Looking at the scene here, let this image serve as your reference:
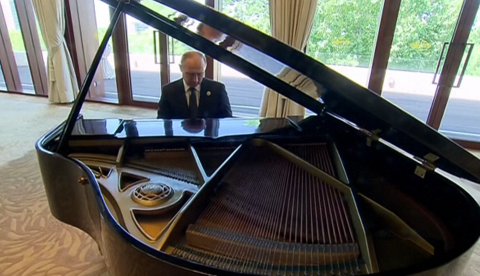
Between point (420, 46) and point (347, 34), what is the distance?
0.90 m

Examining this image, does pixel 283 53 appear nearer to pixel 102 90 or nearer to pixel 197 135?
pixel 197 135

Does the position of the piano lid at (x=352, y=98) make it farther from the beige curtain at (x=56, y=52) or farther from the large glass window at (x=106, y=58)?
the beige curtain at (x=56, y=52)

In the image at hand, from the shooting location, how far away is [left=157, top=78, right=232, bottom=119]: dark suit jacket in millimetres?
2635

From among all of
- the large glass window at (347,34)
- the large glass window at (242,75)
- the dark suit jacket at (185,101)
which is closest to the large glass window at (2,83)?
the large glass window at (242,75)

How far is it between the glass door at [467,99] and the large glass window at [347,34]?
1.05 m

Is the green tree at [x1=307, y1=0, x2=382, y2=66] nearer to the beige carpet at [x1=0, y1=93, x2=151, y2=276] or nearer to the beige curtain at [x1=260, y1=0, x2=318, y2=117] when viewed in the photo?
the beige curtain at [x1=260, y1=0, x2=318, y2=117]

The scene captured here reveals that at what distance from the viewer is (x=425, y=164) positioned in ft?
3.99

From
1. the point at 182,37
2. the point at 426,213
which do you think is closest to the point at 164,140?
the point at 182,37

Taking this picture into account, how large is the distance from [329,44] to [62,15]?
4275 millimetres

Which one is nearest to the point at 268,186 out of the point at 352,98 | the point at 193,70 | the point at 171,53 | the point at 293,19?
the point at 352,98

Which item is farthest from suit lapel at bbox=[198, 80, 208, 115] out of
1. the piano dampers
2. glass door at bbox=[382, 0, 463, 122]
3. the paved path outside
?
glass door at bbox=[382, 0, 463, 122]

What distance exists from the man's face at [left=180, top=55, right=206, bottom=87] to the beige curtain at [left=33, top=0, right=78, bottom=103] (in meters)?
3.46

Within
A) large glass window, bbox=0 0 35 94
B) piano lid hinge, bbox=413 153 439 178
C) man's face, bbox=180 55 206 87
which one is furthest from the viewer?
large glass window, bbox=0 0 35 94

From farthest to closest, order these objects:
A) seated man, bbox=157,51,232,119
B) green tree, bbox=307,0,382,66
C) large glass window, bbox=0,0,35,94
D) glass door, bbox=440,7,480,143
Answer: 1. large glass window, bbox=0,0,35,94
2. green tree, bbox=307,0,382,66
3. glass door, bbox=440,7,480,143
4. seated man, bbox=157,51,232,119
